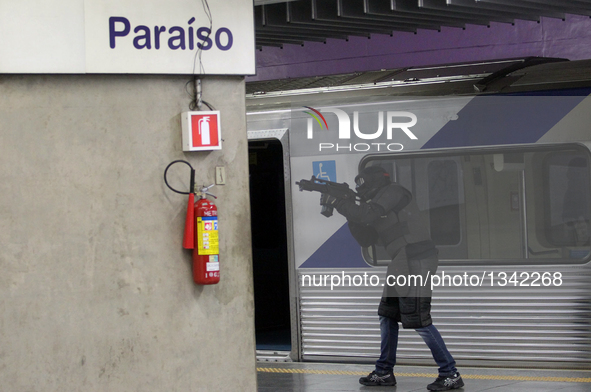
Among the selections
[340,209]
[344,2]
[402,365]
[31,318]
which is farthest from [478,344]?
[31,318]

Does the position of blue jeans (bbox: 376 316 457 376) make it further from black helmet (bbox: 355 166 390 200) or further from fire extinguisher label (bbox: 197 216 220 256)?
fire extinguisher label (bbox: 197 216 220 256)

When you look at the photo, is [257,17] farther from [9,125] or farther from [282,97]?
[9,125]

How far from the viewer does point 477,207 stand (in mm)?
6043

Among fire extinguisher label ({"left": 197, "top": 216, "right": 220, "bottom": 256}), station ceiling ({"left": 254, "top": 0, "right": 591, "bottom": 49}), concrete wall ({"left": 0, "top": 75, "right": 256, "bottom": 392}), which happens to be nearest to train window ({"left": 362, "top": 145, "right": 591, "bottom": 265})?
station ceiling ({"left": 254, "top": 0, "right": 591, "bottom": 49})

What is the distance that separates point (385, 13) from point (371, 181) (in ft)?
5.54

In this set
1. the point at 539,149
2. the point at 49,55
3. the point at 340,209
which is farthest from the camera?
the point at 340,209

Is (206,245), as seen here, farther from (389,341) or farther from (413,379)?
(413,379)

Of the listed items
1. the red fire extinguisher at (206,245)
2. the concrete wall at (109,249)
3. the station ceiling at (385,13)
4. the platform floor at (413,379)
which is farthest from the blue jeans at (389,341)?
the station ceiling at (385,13)

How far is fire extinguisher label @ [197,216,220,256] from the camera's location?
402 cm

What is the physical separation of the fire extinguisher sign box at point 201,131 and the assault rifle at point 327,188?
2.38 meters

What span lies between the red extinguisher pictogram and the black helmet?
228 centimetres

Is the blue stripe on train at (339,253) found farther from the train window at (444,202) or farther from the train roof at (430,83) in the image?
the train roof at (430,83)

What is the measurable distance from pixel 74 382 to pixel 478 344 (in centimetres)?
351

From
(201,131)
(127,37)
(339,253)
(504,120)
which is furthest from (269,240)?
(127,37)
